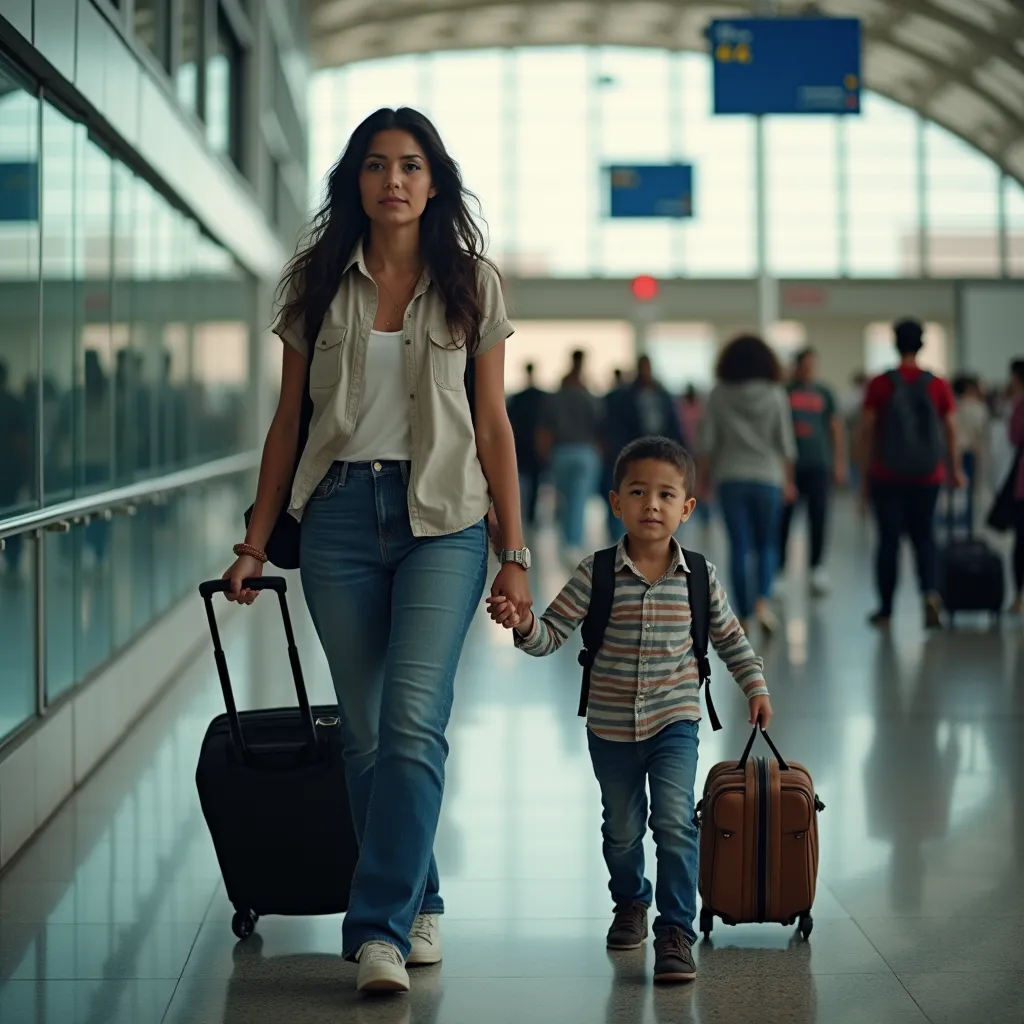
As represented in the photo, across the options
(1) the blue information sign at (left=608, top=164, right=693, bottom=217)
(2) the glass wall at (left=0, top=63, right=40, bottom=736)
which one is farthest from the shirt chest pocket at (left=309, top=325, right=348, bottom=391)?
(1) the blue information sign at (left=608, top=164, right=693, bottom=217)

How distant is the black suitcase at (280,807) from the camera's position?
12.9 feet

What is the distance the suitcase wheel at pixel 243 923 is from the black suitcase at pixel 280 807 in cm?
6

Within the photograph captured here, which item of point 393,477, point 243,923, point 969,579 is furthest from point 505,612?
point 969,579

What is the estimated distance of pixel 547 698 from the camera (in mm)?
7832

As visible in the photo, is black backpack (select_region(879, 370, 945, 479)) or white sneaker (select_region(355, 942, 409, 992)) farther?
black backpack (select_region(879, 370, 945, 479))

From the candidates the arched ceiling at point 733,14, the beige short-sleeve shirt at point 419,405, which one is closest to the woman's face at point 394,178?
the beige short-sleeve shirt at point 419,405

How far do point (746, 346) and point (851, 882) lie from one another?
221 inches

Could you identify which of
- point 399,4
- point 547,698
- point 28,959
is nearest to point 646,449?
point 28,959

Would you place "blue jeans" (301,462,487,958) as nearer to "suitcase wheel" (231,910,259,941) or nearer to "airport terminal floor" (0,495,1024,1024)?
"airport terminal floor" (0,495,1024,1024)

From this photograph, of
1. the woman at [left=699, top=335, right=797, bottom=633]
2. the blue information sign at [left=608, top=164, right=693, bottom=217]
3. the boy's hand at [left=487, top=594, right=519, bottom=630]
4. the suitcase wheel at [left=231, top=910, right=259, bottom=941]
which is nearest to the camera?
the boy's hand at [left=487, top=594, right=519, bottom=630]

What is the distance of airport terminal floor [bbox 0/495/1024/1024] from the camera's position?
363 centimetres

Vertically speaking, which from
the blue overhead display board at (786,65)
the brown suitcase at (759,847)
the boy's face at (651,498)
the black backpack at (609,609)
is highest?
the blue overhead display board at (786,65)

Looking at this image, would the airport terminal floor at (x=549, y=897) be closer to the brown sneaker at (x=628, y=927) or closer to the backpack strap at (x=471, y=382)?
the brown sneaker at (x=628, y=927)

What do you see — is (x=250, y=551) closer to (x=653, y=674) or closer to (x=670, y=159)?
(x=653, y=674)
